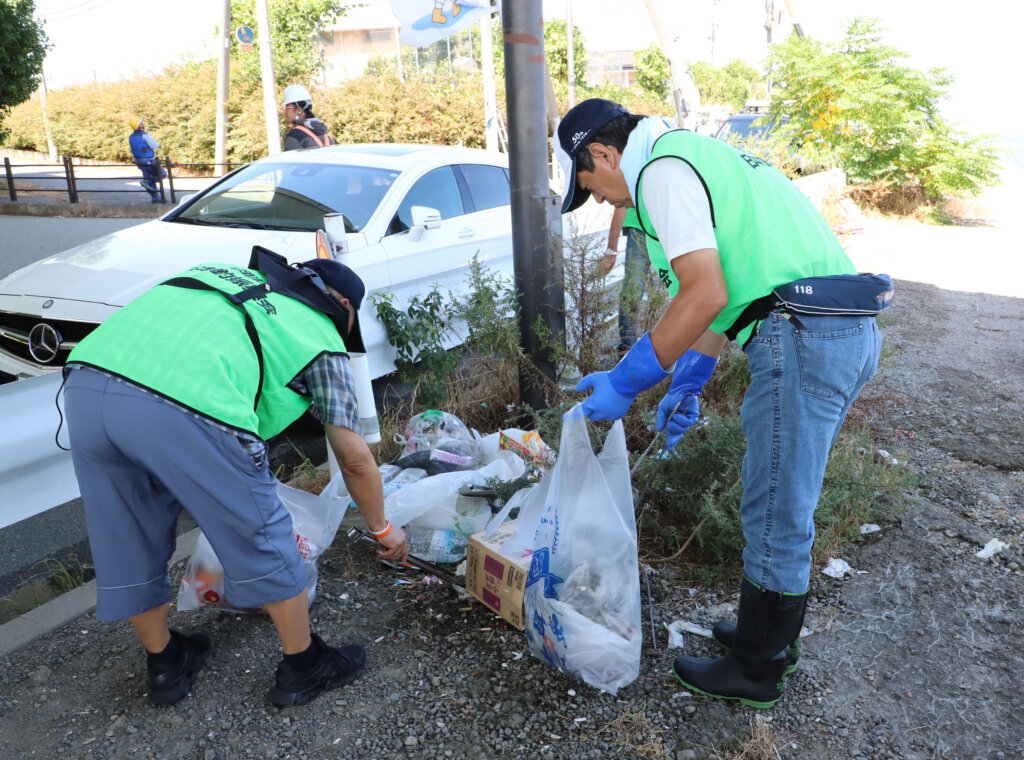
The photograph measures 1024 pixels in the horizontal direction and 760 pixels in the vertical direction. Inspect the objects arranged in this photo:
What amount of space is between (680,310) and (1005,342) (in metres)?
5.25

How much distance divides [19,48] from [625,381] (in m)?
13.2

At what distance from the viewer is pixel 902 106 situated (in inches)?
447

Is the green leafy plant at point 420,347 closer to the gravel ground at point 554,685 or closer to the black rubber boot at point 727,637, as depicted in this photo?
the gravel ground at point 554,685

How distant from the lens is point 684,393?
8.33 ft

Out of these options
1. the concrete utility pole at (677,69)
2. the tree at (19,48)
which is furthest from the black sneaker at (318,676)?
the tree at (19,48)

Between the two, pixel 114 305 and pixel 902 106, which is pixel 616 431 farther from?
pixel 902 106

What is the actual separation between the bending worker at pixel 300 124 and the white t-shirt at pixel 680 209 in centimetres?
536

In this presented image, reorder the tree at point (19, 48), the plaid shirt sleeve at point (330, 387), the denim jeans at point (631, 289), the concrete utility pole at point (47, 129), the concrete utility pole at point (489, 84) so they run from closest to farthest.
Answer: the plaid shirt sleeve at point (330, 387) → the denim jeans at point (631, 289) → the tree at point (19, 48) → the concrete utility pole at point (489, 84) → the concrete utility pole at point (47, 129)

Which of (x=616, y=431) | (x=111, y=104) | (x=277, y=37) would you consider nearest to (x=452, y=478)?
(x=616, y=431)

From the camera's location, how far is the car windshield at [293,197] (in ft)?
15.7

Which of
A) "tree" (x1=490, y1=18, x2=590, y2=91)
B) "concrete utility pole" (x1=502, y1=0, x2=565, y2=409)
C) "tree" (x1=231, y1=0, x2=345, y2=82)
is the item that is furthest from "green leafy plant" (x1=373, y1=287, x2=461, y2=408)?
"tree" (x1=490, y1=18, x2=590, y2=91)

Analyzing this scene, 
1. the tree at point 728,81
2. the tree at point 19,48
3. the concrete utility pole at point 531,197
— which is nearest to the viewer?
the concrete utility pole at point 531,197

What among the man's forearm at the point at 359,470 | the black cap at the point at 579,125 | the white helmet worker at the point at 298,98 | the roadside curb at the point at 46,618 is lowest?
the roadside curb at the point at 46,618

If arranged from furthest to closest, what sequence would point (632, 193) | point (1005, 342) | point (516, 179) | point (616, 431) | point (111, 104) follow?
point (111, 104) → point (1005, 342) → point (516, 179) → point (616, 431) → point (632, 193)
